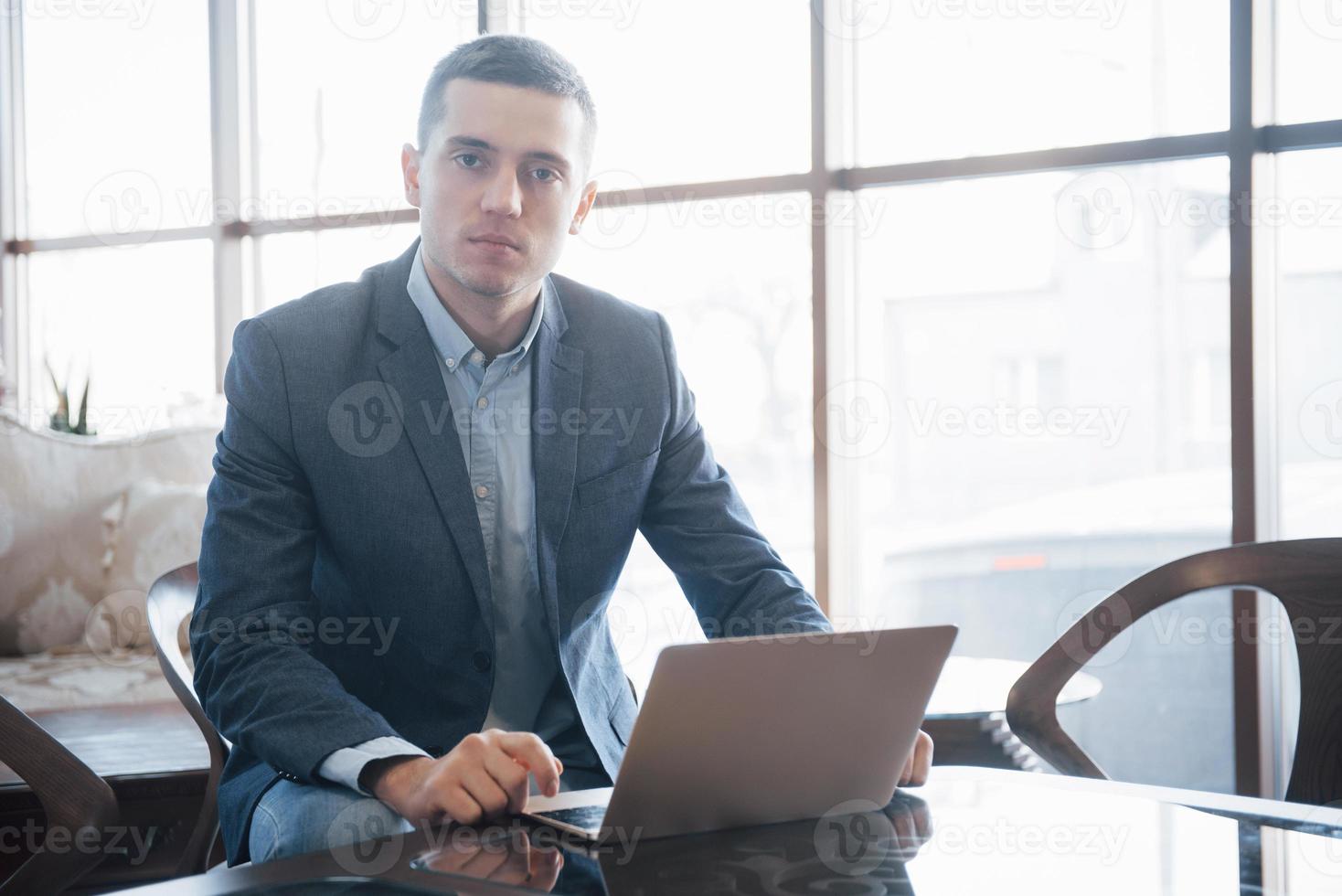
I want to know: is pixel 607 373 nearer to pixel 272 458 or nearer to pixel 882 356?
pixel 272 458

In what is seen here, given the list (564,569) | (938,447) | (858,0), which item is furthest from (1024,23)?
(564,569)

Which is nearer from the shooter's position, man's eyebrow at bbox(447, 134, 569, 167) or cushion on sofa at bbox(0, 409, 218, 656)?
man's eyebrow at bbox(447, 134, 569, 167)

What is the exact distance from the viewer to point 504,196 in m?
1.64

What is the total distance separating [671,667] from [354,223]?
3.43m

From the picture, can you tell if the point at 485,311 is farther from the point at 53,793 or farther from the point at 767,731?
the point at 767,731

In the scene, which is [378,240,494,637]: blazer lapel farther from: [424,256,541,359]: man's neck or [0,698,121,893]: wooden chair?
[0,698,121,893]: wooden chair

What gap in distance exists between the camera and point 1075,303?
3.29 metres

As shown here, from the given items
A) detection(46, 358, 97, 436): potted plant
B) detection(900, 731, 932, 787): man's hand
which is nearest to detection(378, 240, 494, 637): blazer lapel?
detection(900, 731, 932, 787): man's hand

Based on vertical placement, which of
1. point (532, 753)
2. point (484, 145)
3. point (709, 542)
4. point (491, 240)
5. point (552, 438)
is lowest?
point (532, 753)

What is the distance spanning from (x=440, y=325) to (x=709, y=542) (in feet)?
1.57

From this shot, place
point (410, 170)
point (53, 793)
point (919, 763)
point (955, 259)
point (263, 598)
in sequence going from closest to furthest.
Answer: point (919, 763), point (53, 793), point (263, 598), point (410, 170), point (955, 259)

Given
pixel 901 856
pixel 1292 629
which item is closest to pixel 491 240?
pixel 901 856

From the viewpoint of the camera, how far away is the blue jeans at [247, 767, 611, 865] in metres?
1.20

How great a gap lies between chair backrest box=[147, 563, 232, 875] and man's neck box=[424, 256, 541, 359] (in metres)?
0.52
